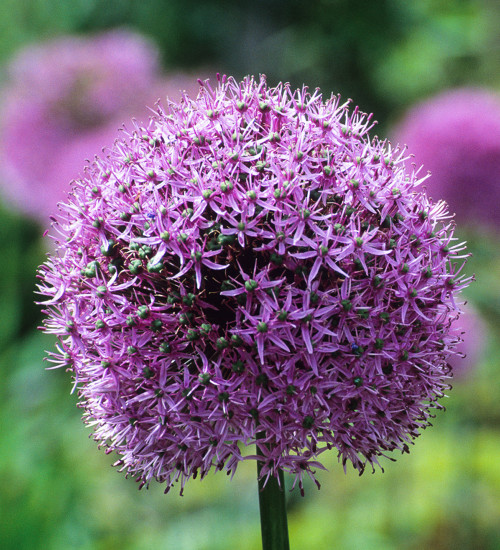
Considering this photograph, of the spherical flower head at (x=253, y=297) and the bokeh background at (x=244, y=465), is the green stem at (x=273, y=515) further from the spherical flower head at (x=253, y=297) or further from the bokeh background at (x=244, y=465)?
the bokeh background at (x=244, y=465)

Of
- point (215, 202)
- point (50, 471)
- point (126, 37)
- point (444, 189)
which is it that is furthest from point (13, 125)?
point (215, 202)

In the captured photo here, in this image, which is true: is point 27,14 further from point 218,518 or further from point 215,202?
point 215,202

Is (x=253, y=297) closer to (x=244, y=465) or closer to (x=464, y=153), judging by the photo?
(x=464, y=153)

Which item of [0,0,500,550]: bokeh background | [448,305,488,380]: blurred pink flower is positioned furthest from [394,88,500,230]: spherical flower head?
[448,305,488,380]: blurred pink flower

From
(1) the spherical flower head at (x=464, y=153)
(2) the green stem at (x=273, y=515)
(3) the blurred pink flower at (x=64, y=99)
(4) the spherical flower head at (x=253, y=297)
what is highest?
(3) the blurred pink flower at (x=64, y=99)

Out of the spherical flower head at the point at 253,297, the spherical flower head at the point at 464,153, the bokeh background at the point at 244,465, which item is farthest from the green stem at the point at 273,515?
the spherical flower head at the point at 464,153

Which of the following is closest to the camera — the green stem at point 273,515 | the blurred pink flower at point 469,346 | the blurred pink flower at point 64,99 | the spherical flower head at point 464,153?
the green stem at point 273,515

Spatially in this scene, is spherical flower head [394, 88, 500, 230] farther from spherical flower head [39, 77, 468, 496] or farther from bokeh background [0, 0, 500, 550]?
spherical flower head [39, 77, 468, 496]
